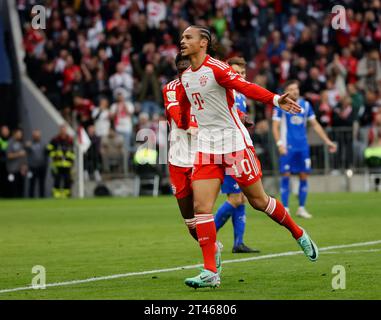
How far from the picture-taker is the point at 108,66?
109 feet

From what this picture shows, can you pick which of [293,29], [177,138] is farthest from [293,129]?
[293,29]

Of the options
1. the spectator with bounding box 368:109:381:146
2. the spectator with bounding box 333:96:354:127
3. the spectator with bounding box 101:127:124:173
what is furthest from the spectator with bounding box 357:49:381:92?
the spectator with bounding box 101:127:124:173

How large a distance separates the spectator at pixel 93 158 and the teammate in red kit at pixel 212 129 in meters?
20.3

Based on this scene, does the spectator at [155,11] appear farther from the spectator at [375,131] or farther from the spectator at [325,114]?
the spectator at [375,131]

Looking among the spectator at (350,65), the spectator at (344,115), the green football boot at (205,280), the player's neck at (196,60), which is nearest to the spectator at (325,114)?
the spectator at (344,115)

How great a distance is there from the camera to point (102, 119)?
31.3 m

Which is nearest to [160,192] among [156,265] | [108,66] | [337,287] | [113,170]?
[113,170]

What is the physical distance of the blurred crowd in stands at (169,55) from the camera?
1213 inches

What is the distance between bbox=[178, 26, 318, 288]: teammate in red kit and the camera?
10.7 m

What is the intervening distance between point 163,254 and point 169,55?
18.6 metres

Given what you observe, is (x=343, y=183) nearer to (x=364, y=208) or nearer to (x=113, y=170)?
(x=113, y=170)

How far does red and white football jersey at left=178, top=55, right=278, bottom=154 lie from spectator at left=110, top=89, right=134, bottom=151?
19792mm

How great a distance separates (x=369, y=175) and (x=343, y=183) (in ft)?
2.59
